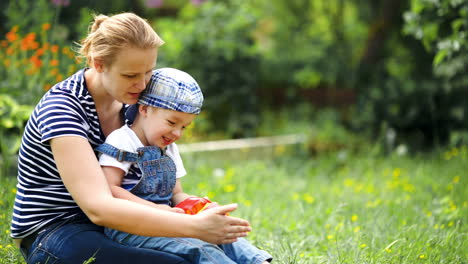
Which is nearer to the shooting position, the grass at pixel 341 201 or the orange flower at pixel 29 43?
the grass at pixel 341 201

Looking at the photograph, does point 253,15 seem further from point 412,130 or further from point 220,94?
point 412,130

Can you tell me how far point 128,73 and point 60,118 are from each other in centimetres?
31

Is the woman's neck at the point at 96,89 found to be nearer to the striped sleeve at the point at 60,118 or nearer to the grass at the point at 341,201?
the striped sleeve at the point at 60,118

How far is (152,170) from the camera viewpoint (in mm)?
2260

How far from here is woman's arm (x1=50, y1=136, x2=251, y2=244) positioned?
6.43 feet

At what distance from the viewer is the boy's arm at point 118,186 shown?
2.11m

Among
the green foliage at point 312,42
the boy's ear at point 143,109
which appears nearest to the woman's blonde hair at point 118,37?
the boy's ear at point 143,109

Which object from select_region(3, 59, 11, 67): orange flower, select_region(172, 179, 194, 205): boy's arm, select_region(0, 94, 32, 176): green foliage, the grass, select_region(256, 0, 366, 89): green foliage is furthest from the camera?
select_region(256, 0, 366, 89): green foliage

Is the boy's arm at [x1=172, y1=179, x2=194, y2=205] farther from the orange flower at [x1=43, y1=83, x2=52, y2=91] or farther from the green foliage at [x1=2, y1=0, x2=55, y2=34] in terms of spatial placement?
the green foliage at [x1=2, y1=0, x2=55, y2=34]

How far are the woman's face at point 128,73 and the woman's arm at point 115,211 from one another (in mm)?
276

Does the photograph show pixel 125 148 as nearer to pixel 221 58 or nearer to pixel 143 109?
pixel 143 109

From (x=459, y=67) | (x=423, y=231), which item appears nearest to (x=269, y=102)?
(x=459, y=67)

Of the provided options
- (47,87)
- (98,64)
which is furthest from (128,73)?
(47,87)

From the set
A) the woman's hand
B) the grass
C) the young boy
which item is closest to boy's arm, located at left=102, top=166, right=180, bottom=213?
the young boy
